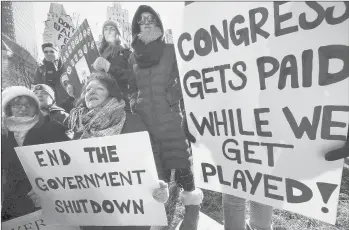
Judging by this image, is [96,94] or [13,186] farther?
[96,94]

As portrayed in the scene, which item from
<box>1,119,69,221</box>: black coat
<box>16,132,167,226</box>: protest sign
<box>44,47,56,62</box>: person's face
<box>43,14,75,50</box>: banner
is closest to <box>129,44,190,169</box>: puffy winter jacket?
<box>16,132,167,226</box>: protest sign

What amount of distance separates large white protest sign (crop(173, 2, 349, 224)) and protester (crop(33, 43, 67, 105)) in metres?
1.74

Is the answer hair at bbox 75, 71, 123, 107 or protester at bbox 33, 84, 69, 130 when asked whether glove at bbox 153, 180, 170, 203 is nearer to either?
hair at bbox 75, 71, 123, 107

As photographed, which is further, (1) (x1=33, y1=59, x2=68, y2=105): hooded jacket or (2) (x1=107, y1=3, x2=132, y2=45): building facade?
(1) (x1=33, y1=59, x2=68, y2=105): hooded jacket

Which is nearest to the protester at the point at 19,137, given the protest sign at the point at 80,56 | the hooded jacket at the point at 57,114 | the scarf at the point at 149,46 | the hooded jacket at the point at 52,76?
the hooded jacket at the point at 57,114

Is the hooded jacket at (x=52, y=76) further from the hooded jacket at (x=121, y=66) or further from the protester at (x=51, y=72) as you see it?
the hooded jacket at (x=121, y=66)

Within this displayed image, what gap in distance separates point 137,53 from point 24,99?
89cm

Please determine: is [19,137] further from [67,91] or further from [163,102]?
[163,102]

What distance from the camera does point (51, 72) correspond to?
2688mm

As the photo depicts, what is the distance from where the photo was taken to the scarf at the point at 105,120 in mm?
1969

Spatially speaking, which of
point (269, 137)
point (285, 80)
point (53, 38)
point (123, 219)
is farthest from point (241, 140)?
point (53, 38)

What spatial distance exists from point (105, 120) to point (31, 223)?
0.82 m

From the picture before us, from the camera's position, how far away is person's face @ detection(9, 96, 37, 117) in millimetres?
1900

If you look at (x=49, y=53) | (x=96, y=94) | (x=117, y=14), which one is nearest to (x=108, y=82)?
(x=96, y=94)
